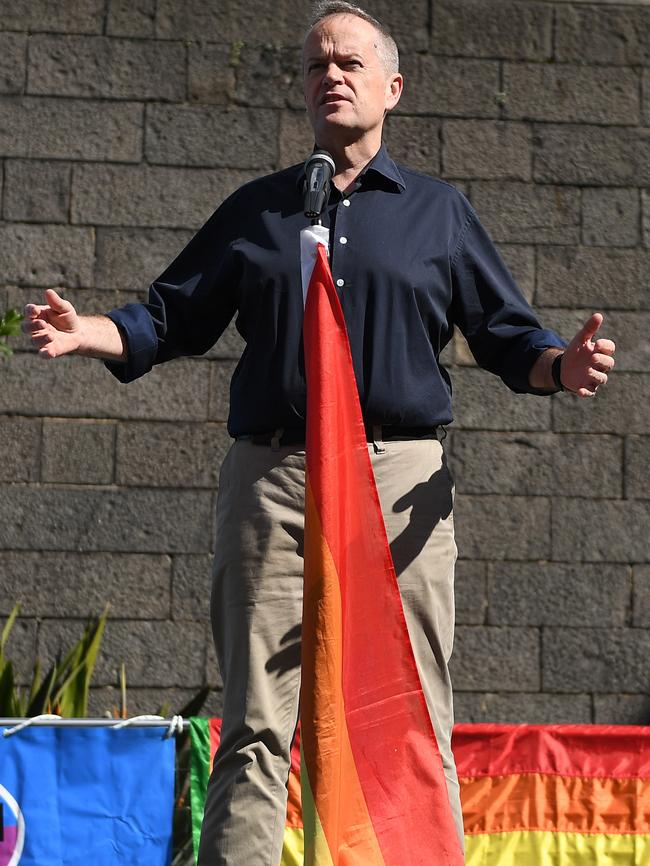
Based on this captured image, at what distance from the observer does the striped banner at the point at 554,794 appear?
380 cm

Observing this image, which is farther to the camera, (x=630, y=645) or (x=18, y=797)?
(x=630, y=645)

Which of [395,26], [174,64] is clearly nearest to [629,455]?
[395,26]

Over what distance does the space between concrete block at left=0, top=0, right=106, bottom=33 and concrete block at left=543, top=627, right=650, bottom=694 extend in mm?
3026

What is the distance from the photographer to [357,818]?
8.68 ft

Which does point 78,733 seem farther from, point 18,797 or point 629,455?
point 629,455

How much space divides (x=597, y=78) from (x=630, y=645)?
2.30 metres

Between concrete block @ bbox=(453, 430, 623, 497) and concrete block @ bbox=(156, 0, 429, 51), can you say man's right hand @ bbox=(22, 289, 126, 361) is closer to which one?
concrete block @ bbox=(453, 430, 623, 497)

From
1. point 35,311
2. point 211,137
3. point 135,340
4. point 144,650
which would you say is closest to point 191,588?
point 144,650

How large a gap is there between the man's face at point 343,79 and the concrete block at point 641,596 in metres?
2.67

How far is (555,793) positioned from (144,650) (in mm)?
1791

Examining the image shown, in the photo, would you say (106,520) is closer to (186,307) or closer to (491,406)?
(491,406)

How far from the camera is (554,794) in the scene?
3867 mm

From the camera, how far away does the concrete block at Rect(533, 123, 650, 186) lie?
17.2ft

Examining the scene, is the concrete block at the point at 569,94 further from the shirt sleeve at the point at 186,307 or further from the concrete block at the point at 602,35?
the shirt sleeve at the point at 186,307
